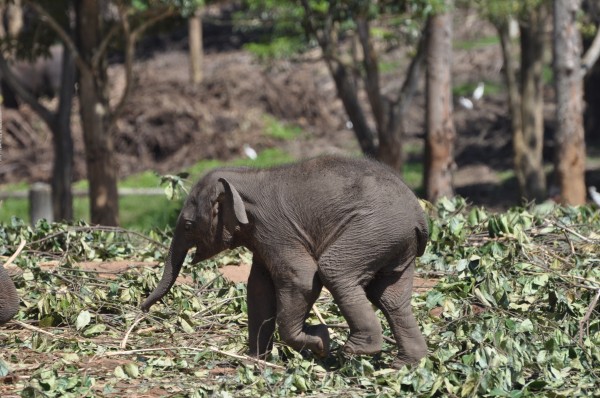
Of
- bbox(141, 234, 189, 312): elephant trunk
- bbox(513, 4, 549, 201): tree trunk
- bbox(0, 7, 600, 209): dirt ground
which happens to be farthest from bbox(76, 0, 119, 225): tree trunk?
bbox(0, 7, 600, 209): dirt ground

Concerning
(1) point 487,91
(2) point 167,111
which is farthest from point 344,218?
(1) point 487,91

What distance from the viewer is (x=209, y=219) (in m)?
7.01

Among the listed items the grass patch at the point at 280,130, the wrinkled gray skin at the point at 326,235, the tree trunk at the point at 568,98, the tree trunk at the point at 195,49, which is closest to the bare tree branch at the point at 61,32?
the tree trunk at the point at 568,98

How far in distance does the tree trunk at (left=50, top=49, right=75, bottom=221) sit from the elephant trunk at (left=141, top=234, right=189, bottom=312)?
31.9 feet

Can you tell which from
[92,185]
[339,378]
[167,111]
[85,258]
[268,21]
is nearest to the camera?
[339,378]

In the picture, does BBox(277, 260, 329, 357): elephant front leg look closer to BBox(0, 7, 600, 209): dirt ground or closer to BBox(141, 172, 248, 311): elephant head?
BBox(141, 172, 248, 311): elephant head

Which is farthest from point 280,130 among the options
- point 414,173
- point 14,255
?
point 14,255

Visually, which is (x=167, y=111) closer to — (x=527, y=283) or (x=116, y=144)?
(x=116, y=144)

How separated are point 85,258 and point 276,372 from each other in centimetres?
376

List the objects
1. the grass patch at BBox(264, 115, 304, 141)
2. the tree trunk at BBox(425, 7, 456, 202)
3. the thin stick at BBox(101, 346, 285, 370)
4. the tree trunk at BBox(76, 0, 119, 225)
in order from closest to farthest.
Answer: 1. the thin stick at BBox(101, 346, 285, 370)
2. the tree trunk at BBox(76, 0, 119, 225)
3. the tree trunk at BBox(425, 7, 456, 202)
4. the grass patch at BBox(264, 115, 304, 141)

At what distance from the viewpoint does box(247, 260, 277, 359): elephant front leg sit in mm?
7195

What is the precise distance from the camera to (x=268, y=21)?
1823cm

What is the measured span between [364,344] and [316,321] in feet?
5.31

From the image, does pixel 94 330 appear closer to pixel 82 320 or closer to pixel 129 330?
pixel 82 320
